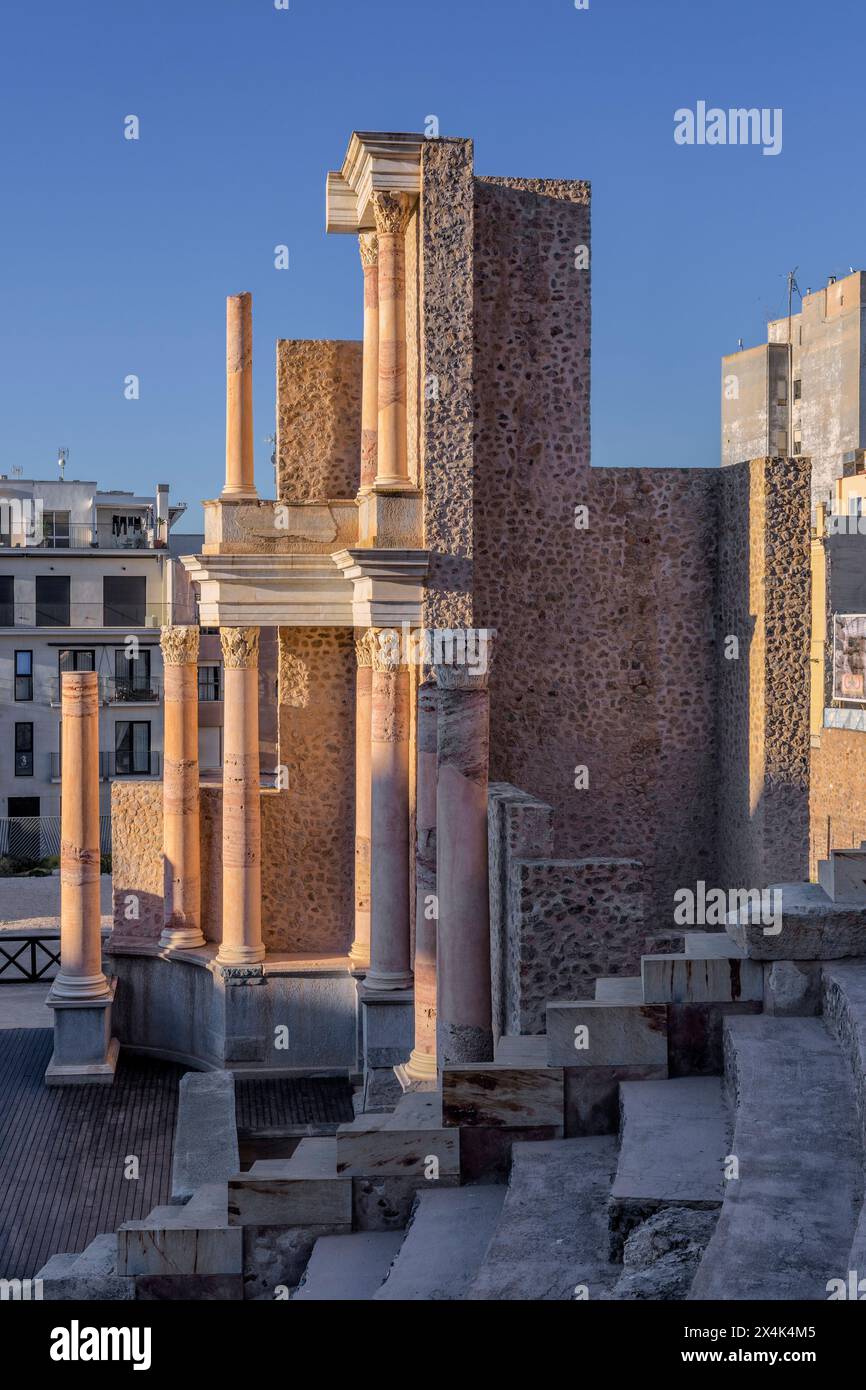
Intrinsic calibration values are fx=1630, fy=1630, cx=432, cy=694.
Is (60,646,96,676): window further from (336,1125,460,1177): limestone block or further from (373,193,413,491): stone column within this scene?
(336,1125,460,1177): limestone block

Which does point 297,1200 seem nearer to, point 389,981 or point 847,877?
point 847,877

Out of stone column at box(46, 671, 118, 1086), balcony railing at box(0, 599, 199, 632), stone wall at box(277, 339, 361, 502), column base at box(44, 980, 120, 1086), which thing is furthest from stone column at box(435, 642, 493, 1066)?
balcony railing at box(0, 599, 199, 632)

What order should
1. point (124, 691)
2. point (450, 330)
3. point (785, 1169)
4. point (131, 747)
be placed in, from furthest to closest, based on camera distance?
point (131, 747), point (124, 691), point (450, 330), point (785, 1169)

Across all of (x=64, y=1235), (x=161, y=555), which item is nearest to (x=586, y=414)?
(x=64, y=1235)

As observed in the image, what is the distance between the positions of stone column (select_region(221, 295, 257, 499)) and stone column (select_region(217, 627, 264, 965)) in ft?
5.90

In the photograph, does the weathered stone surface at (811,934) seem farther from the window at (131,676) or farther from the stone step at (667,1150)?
the window at (131,676)

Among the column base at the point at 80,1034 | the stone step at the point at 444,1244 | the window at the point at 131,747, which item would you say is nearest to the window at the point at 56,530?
the window at the point at 131,747

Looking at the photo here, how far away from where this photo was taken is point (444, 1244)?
26.3 ft

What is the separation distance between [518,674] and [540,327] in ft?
11.4

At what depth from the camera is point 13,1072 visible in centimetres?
1986

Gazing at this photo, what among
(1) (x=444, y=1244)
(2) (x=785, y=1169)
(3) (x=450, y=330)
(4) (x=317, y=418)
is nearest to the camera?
(2) (x=785, y=1169)

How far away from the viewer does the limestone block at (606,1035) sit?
27.8 ft

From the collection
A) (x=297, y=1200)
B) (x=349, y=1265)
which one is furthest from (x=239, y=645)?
(x=349, y=1265)

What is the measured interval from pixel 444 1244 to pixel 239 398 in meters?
13.3
